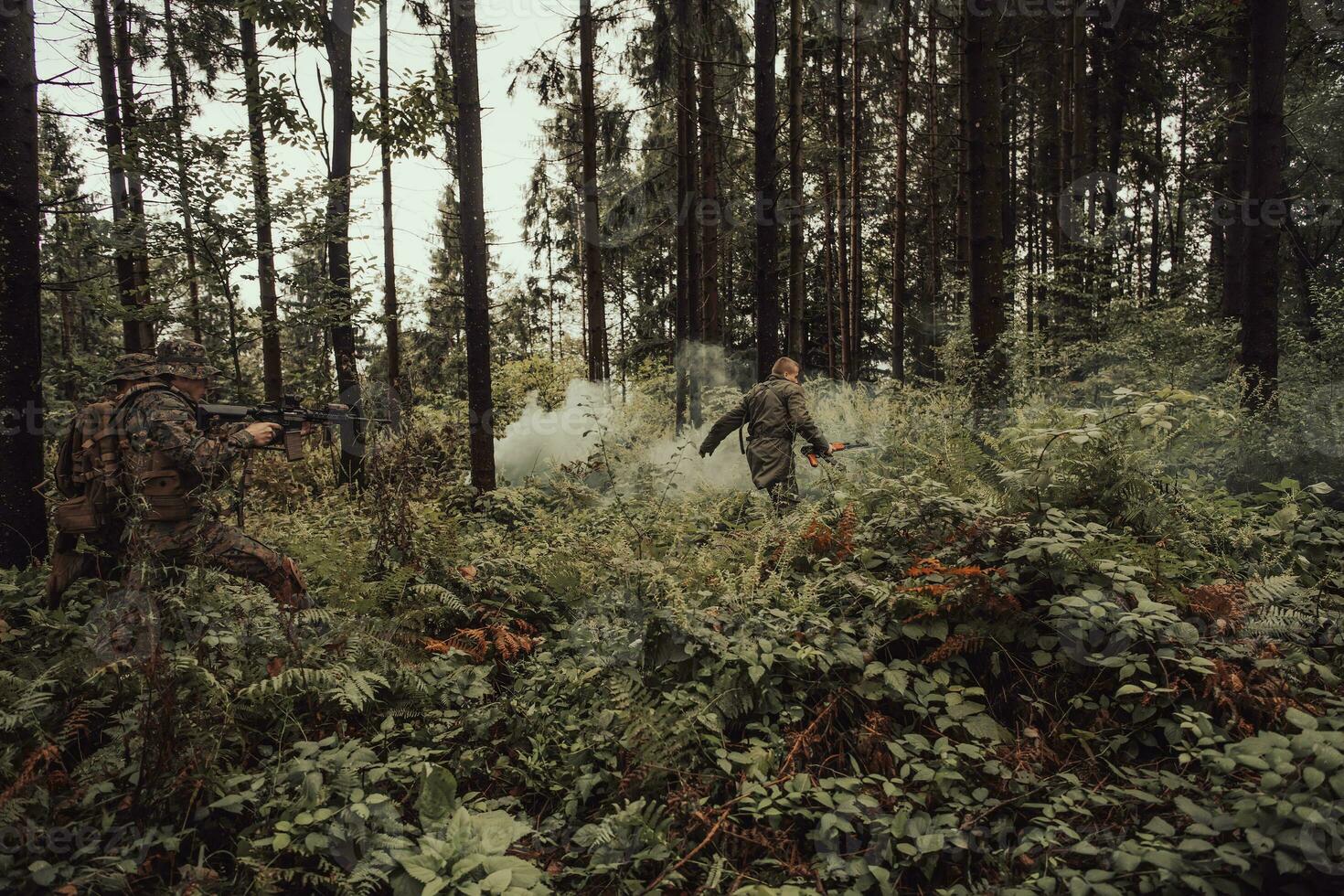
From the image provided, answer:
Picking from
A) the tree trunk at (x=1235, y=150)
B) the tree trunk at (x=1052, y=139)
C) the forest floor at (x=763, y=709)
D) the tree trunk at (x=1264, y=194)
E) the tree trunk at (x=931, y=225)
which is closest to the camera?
the forest floor at (x=763, y=709)

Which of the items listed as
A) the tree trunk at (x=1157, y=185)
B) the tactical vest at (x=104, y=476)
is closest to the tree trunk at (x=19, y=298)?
the tactical vest at (x=104, y=476)

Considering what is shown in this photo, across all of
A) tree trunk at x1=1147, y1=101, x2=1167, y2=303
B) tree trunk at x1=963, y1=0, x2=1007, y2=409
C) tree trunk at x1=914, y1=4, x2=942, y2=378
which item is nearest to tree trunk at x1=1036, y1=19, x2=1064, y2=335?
tree trunk at x1=1147, y1=101, x2=1167, y2=303

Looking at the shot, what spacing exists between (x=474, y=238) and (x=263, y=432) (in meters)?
4.23

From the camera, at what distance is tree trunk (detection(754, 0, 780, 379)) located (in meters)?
9.67

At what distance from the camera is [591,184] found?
15.1m

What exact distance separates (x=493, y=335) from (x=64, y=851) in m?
23.4

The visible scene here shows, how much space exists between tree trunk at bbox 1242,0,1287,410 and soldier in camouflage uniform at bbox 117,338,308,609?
32.8ft

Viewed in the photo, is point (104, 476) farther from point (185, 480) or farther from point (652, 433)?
point (652, 433)

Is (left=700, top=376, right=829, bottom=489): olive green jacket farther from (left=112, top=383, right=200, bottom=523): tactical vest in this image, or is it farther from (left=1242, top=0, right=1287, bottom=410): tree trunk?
(left=1242, top=0, right=1287, bottom=410): tree trunk

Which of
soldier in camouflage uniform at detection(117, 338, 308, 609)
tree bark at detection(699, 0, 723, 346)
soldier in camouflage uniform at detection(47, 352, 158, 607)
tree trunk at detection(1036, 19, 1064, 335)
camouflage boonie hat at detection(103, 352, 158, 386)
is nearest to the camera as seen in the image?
soldier in camouflage uniform at detection(117, 338, 308, 609)

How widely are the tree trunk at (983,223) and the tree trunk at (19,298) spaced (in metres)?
9.70

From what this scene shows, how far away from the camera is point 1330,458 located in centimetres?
627

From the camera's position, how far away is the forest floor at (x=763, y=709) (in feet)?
8.70

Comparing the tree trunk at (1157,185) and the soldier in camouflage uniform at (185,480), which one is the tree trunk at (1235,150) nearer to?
the tree trunk at (1157,185)
